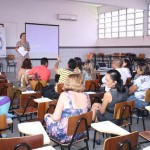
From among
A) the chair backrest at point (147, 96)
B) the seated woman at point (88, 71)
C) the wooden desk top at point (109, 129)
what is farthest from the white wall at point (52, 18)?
the wooden desk top at point (109, 129)

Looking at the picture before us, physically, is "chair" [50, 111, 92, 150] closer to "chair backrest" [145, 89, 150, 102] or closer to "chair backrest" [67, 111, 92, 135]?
"chair backrest" [67, 111, 92, 135]

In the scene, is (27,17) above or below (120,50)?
above

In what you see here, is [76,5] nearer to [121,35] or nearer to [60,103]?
[121,35]

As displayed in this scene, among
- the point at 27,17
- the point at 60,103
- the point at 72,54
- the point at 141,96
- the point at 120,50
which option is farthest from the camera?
the point at 72,54

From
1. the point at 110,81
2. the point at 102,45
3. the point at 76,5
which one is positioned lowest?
the point at 110,81

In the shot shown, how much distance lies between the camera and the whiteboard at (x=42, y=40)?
42.7ft

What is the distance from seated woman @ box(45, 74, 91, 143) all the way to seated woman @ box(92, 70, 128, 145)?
48 centimetres

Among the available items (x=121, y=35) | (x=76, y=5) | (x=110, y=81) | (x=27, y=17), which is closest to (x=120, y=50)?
(x=121, y=35)

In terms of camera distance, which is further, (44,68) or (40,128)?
(44,68)

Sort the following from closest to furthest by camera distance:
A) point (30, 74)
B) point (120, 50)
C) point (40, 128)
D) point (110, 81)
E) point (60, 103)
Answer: point (40, 128) → point (60, 103) → point (110, 81) → point (30, 74) → point (120, 50)

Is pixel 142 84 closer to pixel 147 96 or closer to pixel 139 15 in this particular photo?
pixel 147 96

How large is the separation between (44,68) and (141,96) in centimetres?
235

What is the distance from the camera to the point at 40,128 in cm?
246

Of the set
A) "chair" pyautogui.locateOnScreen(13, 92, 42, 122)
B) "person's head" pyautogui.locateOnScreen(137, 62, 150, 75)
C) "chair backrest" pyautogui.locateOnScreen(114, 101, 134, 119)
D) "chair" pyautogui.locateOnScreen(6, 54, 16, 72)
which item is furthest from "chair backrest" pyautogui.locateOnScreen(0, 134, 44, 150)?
"chair" pyautogui.locateOnScreen(6, 54, 16, 72)
